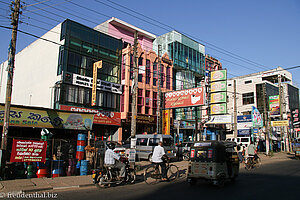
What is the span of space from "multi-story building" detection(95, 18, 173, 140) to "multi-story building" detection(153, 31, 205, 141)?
9.04 feet

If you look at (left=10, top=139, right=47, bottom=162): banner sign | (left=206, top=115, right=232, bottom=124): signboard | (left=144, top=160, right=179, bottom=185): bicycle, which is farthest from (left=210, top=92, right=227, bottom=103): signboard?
(left=10, top=139, right=47, bottom=162): banner sign

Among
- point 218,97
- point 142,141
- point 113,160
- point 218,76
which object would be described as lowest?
point 113,160

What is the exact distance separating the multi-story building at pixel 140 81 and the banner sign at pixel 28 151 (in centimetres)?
1692

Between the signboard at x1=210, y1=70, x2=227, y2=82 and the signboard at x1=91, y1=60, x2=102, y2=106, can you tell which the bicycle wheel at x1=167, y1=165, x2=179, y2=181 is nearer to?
the signboard at x1=91, y1=60, x2=102, y2=106

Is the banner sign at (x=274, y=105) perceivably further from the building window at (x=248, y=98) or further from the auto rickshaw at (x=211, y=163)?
the auto rickshaw at (x=211, y=163)

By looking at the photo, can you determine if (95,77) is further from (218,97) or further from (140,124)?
(218,97)

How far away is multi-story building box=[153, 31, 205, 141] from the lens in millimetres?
37594

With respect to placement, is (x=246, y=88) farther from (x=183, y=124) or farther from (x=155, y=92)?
(x=155, y=92)

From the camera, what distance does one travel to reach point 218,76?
3148cm

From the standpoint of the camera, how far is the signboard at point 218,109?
30.4 metres

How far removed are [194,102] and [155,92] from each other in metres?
8.79

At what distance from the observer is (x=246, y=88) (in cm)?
5497

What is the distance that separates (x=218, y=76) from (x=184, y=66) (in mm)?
8921

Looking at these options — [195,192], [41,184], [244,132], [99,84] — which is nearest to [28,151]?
[41,184]
